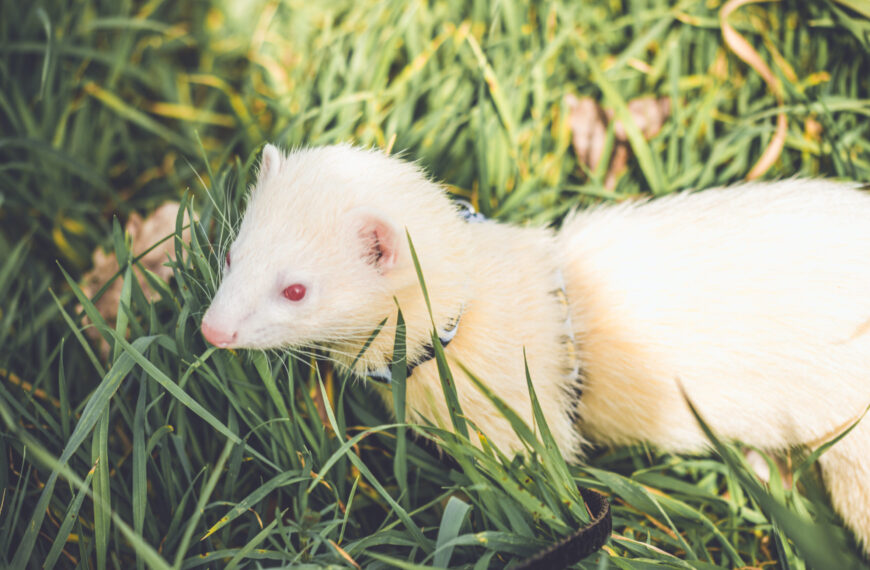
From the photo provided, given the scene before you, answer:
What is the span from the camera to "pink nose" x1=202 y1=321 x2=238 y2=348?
1.27 meters

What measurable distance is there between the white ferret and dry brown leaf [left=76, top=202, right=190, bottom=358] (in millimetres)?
675

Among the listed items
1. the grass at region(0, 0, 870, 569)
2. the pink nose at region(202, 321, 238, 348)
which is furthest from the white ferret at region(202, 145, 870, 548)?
the grass at region(0, 0, 870, 569)

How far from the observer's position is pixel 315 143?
187cm

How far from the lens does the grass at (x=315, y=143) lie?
1339mm

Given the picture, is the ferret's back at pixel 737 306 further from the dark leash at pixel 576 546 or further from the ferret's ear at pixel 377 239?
the ferret's ear at pixel 377 239

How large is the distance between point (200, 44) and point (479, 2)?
1403 millimetres

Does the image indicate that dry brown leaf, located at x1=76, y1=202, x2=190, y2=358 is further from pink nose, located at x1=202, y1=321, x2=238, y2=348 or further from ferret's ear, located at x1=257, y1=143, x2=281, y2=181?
pink nose, located at x1=202, y1=321, x2=238, y2=348

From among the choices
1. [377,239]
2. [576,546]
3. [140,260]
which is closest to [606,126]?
[377,239]

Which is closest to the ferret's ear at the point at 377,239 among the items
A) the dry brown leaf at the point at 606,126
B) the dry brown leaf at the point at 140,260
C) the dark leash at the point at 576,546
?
the dark leash at the point at 576,546

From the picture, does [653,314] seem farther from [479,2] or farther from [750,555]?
[479,2]

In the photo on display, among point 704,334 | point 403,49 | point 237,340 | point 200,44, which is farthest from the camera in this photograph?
point 200,44

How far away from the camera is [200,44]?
2896 mm

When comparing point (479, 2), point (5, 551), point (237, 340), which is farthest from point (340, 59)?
point (5, 551)

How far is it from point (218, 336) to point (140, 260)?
2.69 feet
